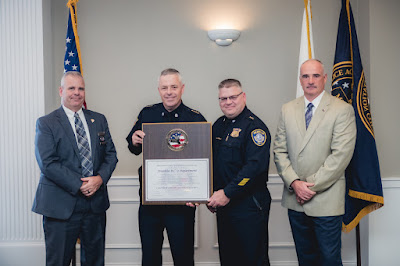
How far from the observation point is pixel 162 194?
2.31 metres

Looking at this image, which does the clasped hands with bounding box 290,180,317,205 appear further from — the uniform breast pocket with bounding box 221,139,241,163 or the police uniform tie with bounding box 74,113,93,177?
the police uniform tie with bounding box 74,113,93,177

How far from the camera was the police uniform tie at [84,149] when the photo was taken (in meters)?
2.32

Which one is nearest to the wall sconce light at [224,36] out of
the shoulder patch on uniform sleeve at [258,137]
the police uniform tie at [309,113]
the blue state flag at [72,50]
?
the blue state flag at [72,50]

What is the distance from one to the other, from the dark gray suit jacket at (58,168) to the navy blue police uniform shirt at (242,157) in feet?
2.27

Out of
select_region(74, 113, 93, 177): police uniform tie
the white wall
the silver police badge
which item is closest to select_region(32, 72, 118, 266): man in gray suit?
select_region(74, 113, 93, 177): police uniform tie

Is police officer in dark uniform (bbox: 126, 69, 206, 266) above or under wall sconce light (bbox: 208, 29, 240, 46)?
under

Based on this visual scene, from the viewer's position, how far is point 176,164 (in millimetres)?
2299

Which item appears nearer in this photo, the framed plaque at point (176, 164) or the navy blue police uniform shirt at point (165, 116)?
the framed plaque at point (176, 164)

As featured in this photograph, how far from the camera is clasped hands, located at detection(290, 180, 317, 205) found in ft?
7.50

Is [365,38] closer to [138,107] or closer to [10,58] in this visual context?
[138,107]

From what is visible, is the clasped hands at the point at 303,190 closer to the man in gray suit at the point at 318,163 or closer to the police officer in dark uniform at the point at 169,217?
the man in gray suit at the point at 318,163

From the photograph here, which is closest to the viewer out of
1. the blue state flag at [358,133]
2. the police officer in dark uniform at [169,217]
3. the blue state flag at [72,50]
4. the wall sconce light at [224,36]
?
the police officer in dark uniform at [169,217]

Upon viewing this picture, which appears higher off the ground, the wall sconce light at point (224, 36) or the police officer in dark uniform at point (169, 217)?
the wall sconce light at point (224, 36)

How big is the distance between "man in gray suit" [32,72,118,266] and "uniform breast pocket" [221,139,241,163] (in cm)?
70
